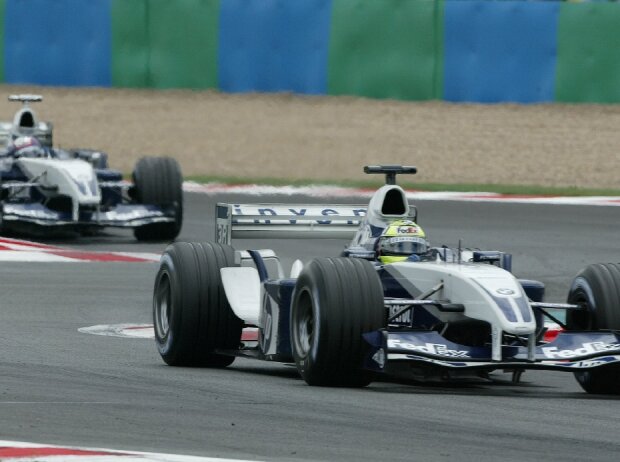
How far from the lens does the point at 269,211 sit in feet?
39.0

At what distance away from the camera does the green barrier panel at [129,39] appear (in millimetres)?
32156

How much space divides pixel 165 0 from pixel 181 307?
22441 mm

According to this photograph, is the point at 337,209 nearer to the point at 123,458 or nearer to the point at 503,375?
the point at 503,375

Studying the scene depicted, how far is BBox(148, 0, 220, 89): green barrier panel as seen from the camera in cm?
3203

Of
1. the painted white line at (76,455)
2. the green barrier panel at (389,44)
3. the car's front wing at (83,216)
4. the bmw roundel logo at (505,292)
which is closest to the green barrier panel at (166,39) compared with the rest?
the green barrier panel at (389,44)

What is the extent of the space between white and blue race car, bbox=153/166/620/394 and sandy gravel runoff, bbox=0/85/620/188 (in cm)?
1730

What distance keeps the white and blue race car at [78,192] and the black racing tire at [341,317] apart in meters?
10.6

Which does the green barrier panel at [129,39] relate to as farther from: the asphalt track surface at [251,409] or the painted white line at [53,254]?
the asphalt track surface at [251,409]

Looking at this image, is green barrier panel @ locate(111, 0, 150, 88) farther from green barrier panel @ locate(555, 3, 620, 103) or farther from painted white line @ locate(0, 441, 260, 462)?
painted white line @ locate(0, 441, 260, 462)

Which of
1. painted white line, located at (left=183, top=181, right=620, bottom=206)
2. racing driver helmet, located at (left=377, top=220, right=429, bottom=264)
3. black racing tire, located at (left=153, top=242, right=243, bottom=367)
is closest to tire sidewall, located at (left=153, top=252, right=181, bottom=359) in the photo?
black racing tire, located at (left=153, top=242, right=243, bottom=367)

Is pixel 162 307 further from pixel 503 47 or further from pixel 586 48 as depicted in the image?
pixel 586 48

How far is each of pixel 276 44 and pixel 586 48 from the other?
5379 mm

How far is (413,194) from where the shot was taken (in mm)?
25984

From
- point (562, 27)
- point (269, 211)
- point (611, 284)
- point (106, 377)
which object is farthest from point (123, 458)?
point (562, 27)
